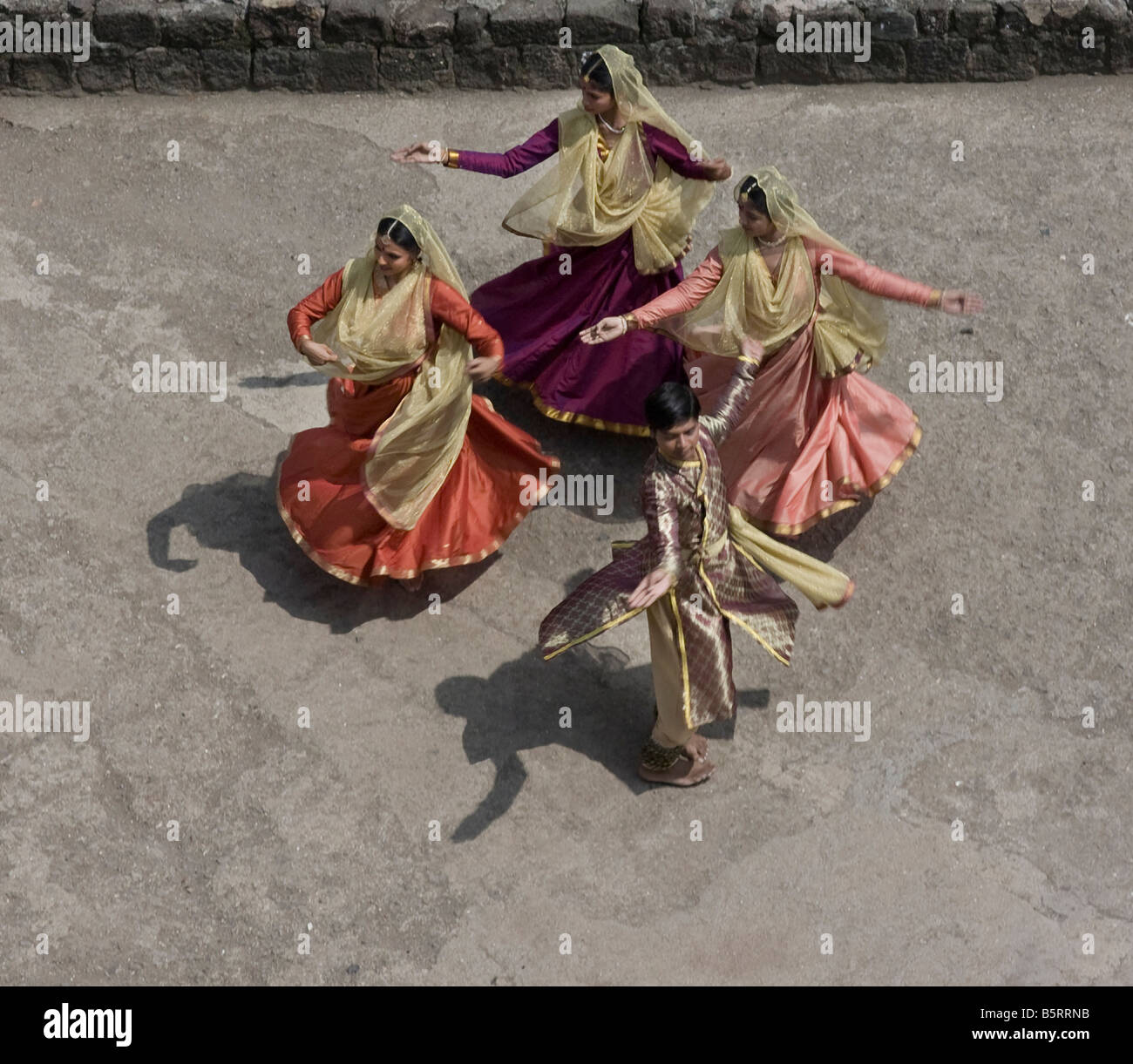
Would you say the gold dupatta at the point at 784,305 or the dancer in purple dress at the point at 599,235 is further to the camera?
the dancer in purple dress at the point at 599,235

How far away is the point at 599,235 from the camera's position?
24.2ft

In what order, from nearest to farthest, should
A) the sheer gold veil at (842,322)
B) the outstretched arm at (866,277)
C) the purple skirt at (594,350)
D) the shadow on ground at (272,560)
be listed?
1. the outstretched arm at (866,277)
2. the sheer gold veil at (842,322)
3. the shadow on ground at (272,560)
4. the purple skirt at (594,350)

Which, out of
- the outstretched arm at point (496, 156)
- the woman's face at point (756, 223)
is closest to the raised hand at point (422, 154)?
the outstretched arm at point (496, 156)

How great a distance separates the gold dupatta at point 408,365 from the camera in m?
6.60

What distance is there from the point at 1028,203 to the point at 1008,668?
2966 mm

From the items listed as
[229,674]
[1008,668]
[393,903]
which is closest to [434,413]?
[229,674]

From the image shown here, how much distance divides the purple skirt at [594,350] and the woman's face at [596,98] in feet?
1.81

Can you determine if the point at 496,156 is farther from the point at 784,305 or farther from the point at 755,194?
A: the point at 784,305

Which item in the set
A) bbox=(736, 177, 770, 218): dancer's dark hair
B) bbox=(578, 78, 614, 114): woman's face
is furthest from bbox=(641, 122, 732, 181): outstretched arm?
bbox=(736, 177, 770, 218): dancer's dark hair

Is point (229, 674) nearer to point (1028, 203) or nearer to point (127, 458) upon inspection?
point (127, 458)

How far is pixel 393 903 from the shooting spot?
6102mm

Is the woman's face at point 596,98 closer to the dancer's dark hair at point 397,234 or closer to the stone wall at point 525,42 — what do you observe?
the dancer's dark hair at point 397,234

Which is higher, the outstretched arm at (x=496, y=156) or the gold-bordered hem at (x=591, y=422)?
the outstretched arm at (x=496, y=156)

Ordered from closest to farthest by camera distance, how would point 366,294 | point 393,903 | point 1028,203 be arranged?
point 393,903 → point 366,294 → point 1028,203
